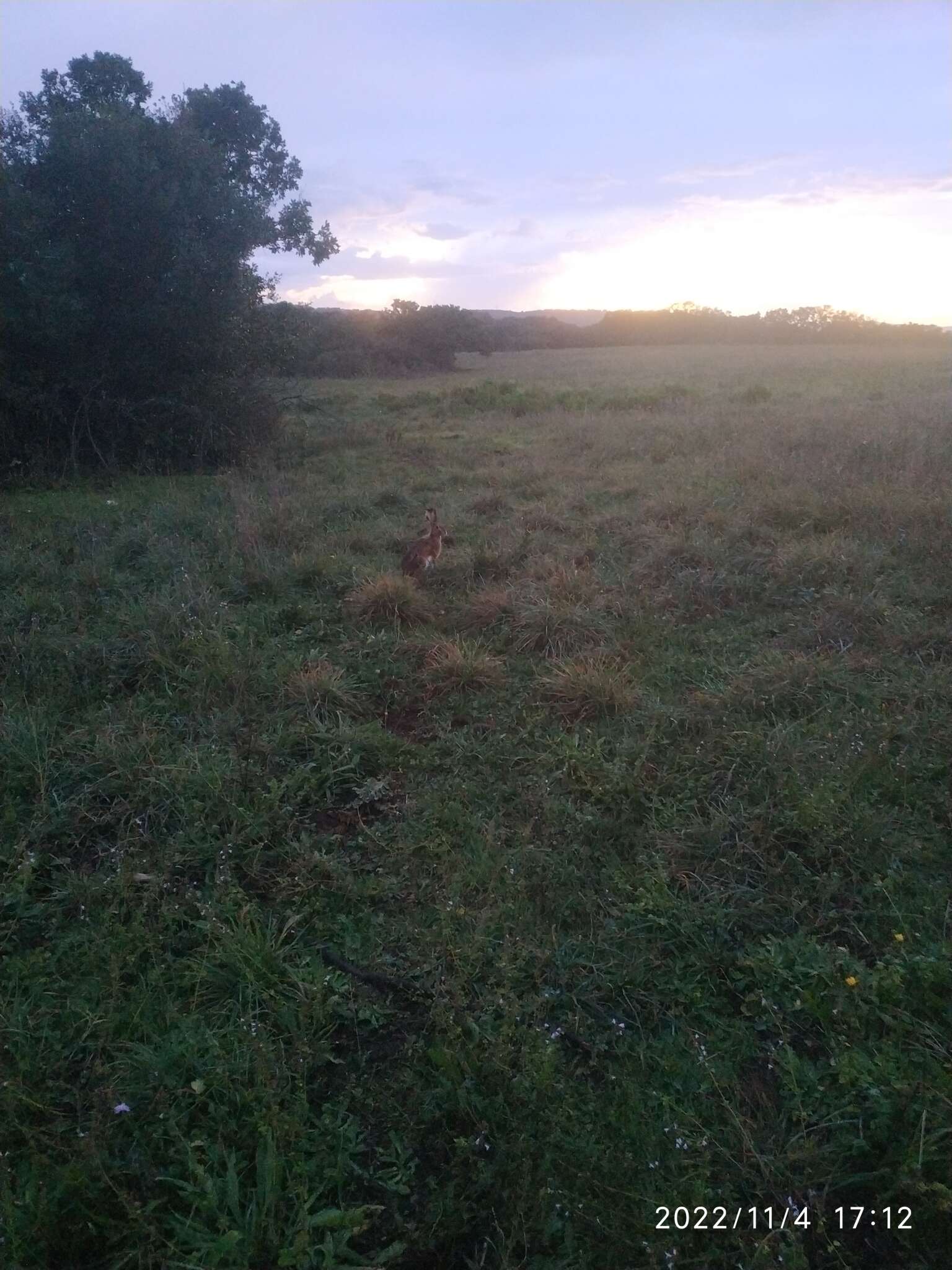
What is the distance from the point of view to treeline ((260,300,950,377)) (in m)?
18.8

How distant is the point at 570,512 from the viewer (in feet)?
25.6

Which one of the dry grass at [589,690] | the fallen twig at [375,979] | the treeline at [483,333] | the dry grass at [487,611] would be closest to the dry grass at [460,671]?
the dry grass at [589,690]

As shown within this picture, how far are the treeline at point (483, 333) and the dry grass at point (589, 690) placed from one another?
933 centimetres

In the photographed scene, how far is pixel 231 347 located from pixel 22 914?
9873 millimetres

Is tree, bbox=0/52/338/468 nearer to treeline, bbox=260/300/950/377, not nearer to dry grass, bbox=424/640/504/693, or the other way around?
treeline, bbox=260/300/950/377

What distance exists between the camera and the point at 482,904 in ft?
10.1

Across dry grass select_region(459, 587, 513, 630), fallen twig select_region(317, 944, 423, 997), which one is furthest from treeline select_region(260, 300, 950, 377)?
fallen twig select_region(317, 944, 423, 997)

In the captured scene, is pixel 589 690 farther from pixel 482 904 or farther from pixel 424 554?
pixel 424 554

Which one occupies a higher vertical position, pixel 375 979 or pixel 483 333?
pixel 483 333

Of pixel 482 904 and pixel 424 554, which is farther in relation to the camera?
pixel 424 554

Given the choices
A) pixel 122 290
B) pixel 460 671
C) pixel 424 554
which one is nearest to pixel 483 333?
pixel 122 290

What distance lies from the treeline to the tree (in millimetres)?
1291

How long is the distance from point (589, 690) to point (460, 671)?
2.41ft

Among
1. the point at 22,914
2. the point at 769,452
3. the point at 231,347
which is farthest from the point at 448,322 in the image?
the point at 22,914
